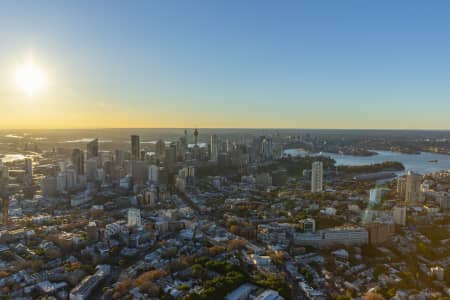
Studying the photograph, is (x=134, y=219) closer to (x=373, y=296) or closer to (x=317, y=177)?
(x=373, y=296)

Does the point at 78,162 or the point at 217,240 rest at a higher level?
the point at 78,162

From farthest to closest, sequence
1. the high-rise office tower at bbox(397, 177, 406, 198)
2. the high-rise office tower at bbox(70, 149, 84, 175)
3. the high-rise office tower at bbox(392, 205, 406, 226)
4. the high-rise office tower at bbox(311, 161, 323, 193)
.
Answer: the high-rise office tower at bbox(70, 149, 84, 175), the high-rise office tower at bbox(311, 161, 323, 193), the high-rise office tower at bbox(397, 177, 406, 198), the high-rise office tower at bbox(392, 205, 406, 226)

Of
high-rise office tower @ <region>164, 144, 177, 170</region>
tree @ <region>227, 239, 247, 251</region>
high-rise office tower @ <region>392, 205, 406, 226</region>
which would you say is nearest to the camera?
tree @ <region>227, 239, 247, 251</region>

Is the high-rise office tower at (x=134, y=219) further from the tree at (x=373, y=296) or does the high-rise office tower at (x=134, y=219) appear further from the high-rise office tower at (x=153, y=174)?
the high-rise office tower at (x=153, y=174)

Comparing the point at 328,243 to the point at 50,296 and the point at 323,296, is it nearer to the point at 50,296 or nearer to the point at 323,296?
the point at 323,296

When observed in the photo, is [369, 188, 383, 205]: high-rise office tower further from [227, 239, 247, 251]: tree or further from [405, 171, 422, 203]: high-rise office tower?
[227, 239, 247, 251]: tree

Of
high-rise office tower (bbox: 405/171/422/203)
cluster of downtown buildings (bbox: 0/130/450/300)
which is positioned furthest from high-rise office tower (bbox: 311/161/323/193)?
high-rise office tower (bbox: 405/171/422/203)

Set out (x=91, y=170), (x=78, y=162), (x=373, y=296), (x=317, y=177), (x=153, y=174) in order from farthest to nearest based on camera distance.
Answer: (x=78, y=162), (x=91, y=170), (x=153, y=174), (x=317, y=177), (x=373, y=296)

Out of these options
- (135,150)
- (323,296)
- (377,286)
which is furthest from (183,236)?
(135,150)

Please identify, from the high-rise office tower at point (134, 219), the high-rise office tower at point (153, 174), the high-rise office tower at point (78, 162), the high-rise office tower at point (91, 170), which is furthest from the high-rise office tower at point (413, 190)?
the high-rise office tower at point (78, 162)

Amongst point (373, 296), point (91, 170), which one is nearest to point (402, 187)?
point (373, 296)

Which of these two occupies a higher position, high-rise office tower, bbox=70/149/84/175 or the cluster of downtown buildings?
high-rise office tower, bbox=70/149/84/175
